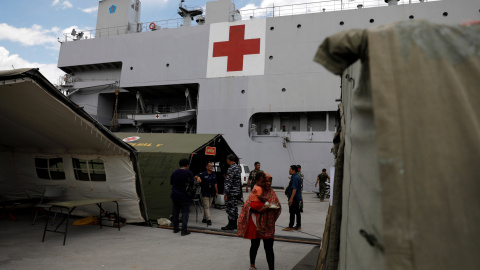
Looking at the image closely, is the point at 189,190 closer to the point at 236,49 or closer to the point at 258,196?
the point at 258,196

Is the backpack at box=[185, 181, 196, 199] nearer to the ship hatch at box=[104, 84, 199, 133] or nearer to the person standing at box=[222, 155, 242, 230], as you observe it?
the person standing at box=[222, 155, 242, 230]

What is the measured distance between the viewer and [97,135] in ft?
17.3

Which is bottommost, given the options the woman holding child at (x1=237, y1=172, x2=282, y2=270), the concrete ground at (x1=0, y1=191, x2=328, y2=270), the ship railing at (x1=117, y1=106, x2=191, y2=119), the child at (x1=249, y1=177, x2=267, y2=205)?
the concrete ground at (x1=0, y1=191, x2=328, y2=270)

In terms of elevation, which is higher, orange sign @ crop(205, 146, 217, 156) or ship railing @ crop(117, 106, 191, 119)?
ship railing @ crop(117, 106, 191, 119)

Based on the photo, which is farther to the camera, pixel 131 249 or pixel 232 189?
pixel 232 189

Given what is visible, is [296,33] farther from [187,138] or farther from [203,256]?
[203,256]

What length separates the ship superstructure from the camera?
15.7 m

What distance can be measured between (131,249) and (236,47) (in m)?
15.2

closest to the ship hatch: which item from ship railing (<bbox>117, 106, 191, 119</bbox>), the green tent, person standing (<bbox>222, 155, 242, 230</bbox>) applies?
ship railing (<bbox>117, 106, 191, 119</bbox>)

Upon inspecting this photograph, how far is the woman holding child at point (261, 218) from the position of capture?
10.6 feet

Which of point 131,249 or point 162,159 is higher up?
point 162,159

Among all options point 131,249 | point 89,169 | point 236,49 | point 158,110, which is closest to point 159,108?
point 158,110

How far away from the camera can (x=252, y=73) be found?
17.0 meters

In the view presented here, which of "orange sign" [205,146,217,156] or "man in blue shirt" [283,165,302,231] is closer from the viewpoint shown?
"man in blue shirt" [283,165,302,231]
